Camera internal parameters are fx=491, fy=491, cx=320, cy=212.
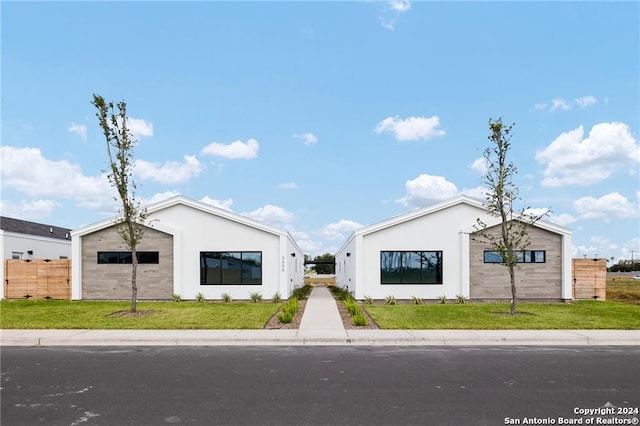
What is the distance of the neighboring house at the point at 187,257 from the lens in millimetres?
23141

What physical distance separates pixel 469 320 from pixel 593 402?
330 inches

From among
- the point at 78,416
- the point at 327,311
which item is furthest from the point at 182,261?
the point at 78,416

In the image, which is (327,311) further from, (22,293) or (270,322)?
(22,293)

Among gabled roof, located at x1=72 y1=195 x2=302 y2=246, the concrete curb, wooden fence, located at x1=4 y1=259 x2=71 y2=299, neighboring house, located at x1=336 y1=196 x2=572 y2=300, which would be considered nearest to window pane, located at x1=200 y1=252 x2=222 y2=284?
gabled roof, located at x1=72 y1=195 x2=302 y2=246

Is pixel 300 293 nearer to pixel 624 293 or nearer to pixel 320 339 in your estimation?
pixel 320 339

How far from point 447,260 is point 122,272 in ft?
50.5

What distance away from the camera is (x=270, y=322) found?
49.8ft

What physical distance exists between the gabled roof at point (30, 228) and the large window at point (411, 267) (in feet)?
69.2

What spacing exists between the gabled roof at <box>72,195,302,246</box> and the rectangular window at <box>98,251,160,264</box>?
1305mm

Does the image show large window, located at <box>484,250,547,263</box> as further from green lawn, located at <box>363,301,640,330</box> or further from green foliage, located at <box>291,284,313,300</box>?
green foliage, located at <box>291,284,313,300</box>

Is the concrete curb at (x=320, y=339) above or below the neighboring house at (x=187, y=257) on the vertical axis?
below

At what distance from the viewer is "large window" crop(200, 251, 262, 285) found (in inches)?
914

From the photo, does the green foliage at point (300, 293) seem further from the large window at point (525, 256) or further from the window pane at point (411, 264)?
the large window at point (525, 256)

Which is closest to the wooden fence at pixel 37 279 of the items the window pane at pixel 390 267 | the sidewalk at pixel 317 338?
the sidewalk at pixel 317 338
